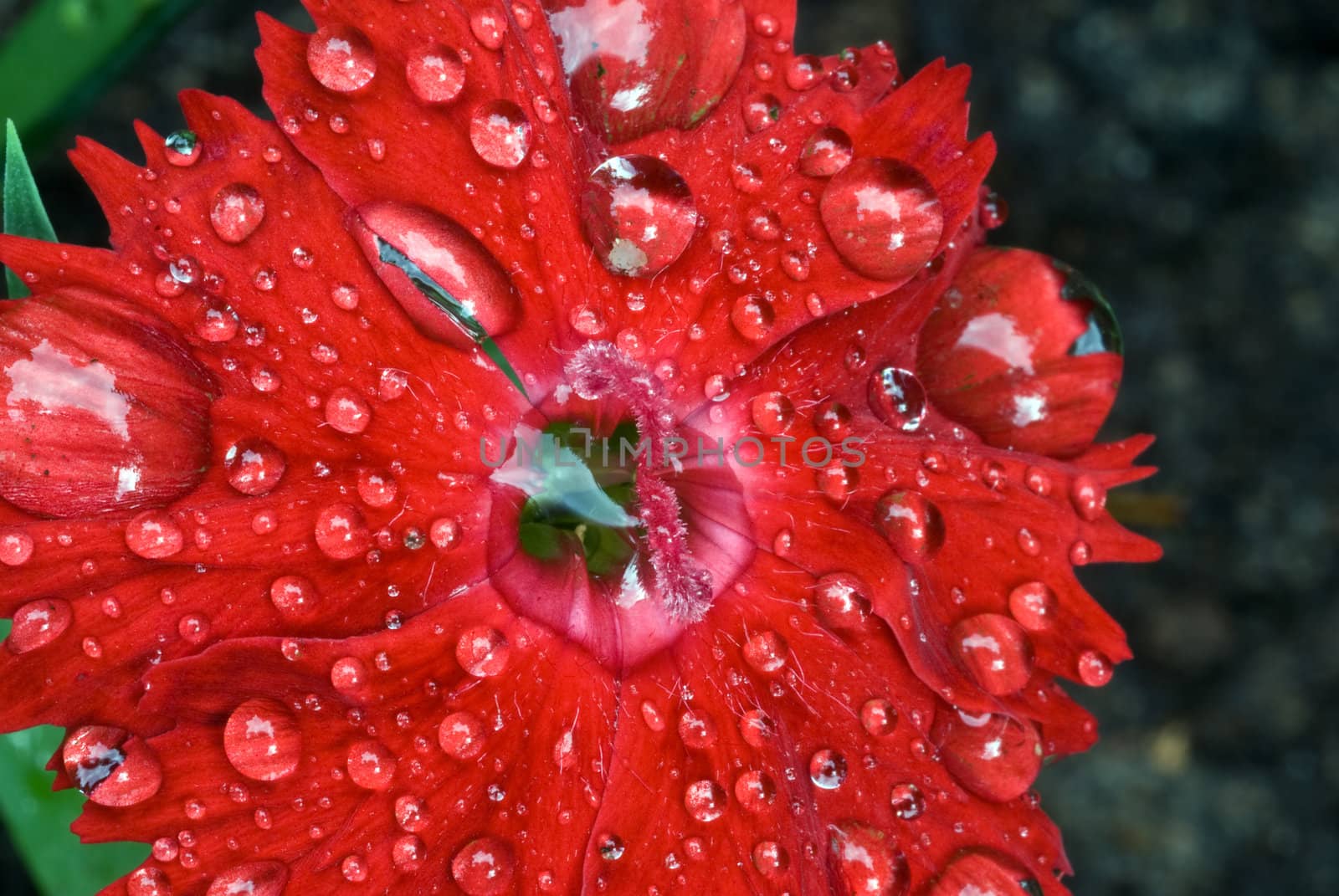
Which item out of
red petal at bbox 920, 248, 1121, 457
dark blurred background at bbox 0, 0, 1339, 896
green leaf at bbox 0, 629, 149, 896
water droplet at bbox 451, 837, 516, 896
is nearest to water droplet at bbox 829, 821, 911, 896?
water droplet at bbox 451, 837, 516, 896

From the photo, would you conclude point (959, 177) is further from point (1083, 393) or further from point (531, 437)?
point (531, 437)

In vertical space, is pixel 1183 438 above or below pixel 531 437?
below

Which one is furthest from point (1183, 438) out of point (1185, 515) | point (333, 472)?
point (333, 472)

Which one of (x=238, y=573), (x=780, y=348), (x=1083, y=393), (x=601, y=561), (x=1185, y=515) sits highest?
(x=238, y=573)

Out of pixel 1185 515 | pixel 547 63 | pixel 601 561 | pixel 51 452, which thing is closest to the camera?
pixel 51 452

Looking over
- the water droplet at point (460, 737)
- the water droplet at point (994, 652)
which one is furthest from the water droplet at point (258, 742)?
the water droplet at point (994, 652)

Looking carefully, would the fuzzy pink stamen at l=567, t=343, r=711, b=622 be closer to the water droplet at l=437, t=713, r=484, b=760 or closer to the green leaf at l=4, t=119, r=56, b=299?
the water droplet at l=437, t=713, r=484, b=760

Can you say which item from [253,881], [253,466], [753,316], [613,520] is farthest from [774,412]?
[253,881]
